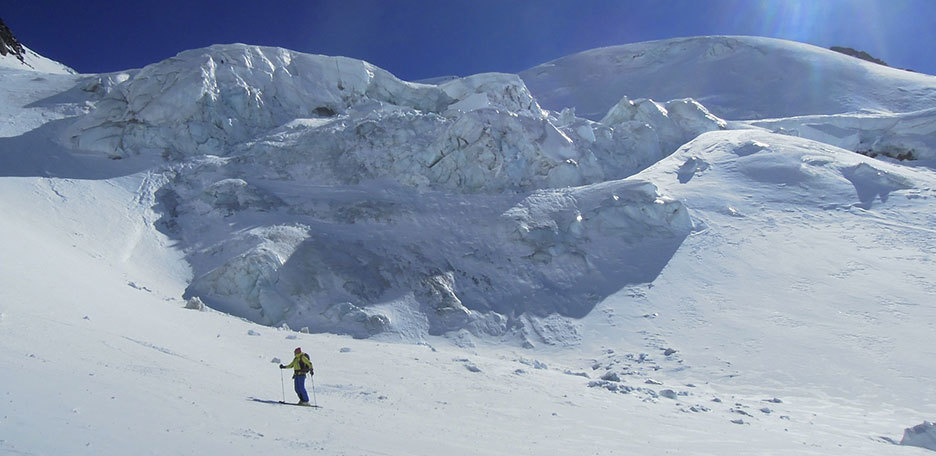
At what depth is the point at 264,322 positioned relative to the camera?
683 inches

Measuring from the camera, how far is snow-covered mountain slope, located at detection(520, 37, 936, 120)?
1884 inches

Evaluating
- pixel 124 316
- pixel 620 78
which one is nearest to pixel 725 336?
pixel 124 316

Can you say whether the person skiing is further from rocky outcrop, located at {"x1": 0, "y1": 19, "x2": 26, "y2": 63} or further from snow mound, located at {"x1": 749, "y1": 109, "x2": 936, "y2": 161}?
rocky outcrop, located at {"x1": 0, "y1": 19, "x2": 26, "y2": 63}

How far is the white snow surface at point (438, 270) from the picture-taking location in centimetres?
839

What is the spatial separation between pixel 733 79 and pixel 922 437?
165 ft

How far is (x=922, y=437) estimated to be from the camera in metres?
10.1

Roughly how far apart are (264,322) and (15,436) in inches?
505

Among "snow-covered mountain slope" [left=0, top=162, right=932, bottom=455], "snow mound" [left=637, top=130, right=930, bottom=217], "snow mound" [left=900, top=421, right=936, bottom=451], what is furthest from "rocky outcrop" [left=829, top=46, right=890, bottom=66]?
"snow mound" [left=900, top=421, right=936, bottom=451]

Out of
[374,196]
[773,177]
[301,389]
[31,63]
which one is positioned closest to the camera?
[301,389]

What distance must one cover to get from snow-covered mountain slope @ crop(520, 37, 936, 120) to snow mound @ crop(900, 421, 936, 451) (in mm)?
39878

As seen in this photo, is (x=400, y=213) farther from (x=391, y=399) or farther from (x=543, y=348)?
(x=391, y=399)

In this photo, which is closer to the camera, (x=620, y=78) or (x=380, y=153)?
(x=380, y=153)

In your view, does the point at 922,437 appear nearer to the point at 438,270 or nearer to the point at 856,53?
the point at 438,270

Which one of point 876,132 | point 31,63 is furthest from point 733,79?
point 31,63
